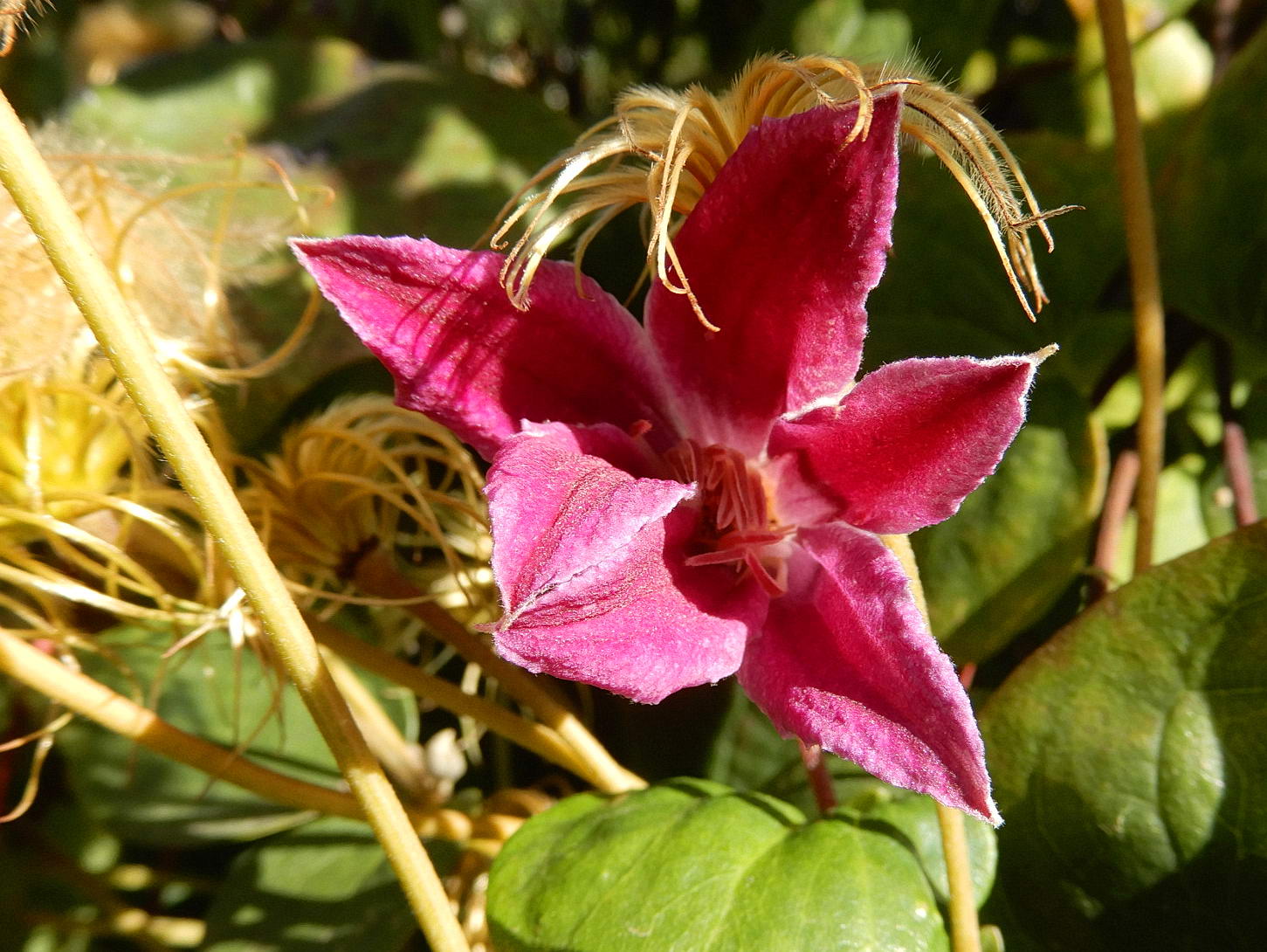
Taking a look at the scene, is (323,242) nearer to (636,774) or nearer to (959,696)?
(959,696)

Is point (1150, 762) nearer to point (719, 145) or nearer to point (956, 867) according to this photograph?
point (956, 867)

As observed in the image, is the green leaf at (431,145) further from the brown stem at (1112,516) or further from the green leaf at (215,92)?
the brown stem at (1112,516)

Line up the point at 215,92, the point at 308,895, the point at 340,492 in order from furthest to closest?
the point at 215,92 < the point at 308,895 < the point at 340,492

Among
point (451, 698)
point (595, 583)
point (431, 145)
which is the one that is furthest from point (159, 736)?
point (431, 145)

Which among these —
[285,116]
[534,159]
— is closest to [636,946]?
[534,159]

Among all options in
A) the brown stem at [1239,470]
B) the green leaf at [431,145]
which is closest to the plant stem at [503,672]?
the green leaf at [431,145]

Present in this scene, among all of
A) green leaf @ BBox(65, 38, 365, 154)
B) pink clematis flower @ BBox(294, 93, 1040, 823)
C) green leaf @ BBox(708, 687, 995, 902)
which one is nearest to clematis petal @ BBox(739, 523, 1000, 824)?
pink clematis flower @ BBox(294, 93, 1040, 823)

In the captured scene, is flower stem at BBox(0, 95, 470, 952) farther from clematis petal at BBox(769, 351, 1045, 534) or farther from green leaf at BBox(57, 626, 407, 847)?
green leaf at BBox(57, 626, 407, 847)
